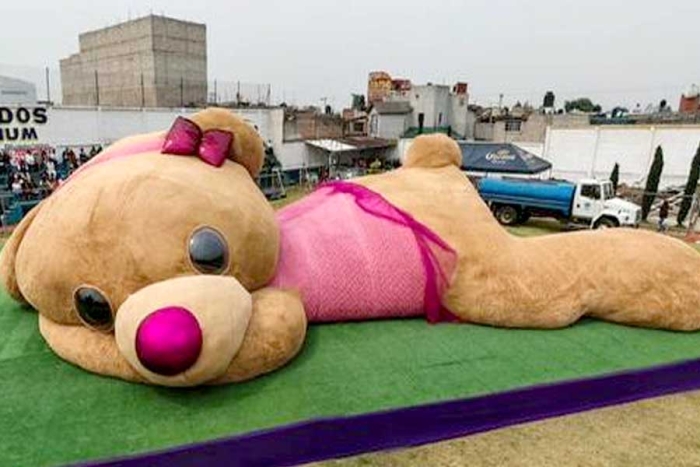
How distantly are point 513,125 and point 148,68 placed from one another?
101 feet

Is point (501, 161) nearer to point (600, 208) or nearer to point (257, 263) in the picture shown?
point (600, 208)

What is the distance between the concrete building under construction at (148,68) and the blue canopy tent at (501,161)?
28.4 meters

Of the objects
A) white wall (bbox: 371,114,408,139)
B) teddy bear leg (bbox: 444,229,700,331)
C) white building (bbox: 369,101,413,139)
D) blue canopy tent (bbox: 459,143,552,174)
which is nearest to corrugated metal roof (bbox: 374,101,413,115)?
white building (bbox: 369,101,413,139)

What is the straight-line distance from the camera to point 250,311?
359 centimetres

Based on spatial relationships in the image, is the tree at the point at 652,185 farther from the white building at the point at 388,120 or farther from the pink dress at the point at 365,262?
the white building at the point at 388,120

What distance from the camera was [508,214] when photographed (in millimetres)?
15117

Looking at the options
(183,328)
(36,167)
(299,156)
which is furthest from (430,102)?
(183,328)

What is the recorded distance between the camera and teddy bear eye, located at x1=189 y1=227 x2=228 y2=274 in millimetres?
3566

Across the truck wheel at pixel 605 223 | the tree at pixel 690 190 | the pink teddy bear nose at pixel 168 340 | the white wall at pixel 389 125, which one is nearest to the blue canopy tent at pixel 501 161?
the truck wheel at pixel 605 223

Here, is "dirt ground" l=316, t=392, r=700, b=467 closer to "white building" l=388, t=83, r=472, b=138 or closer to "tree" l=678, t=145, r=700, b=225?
"tree" l=678, t=145, r=700, b=225

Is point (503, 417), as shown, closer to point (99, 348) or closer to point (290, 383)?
point (290, 383)

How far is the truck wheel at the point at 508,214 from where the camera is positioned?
15.0 meters

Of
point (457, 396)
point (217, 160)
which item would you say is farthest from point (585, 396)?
point (217, 160)

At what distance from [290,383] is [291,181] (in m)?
19.3
